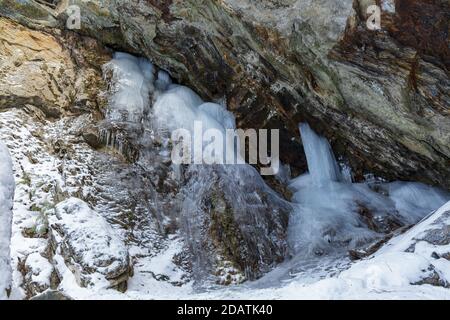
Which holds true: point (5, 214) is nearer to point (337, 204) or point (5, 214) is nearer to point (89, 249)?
point (89, 249)

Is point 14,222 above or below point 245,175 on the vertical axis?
below

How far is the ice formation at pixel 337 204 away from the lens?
9.75 meters

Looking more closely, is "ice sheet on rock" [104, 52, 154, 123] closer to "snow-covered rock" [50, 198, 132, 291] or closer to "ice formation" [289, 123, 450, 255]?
"snow-covered rock" [50, 198, 132, 291]

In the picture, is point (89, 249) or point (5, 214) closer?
point (89, 249)

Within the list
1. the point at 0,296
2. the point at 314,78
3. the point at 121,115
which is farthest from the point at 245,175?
the point at 0,296

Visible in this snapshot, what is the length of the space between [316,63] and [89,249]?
5.44 metres

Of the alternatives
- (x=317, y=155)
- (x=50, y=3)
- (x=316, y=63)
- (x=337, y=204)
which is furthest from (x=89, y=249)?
(x=50, y=3)

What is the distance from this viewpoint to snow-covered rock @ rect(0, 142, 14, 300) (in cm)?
731

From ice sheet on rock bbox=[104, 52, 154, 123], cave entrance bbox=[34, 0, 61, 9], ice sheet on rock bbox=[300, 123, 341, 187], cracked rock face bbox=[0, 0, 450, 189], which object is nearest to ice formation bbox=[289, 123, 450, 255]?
ice sheet on rock bbox=[300, 123, 341, 187]

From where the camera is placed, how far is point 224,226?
9.61 metres

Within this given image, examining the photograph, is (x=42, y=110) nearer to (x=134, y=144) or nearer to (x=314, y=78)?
(x=134, y=144)

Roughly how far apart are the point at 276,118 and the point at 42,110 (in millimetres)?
5660

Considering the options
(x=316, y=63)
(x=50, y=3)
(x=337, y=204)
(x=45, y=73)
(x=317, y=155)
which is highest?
(x=50, y=3)

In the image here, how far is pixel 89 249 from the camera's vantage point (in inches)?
301
